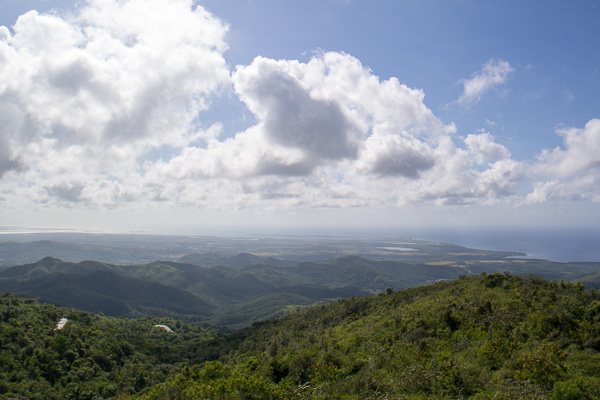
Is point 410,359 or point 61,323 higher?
point 410,359

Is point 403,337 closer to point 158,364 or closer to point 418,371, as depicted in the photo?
point 418,371

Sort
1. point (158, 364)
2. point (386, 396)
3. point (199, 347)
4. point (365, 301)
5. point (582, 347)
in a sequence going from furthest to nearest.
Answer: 1. point (199, 347)
2. point (158, 364)
3. point (365, 301)
4. point (582, 347)
5. point (386, 396)

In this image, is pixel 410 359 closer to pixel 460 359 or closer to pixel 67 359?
pixel 460 359

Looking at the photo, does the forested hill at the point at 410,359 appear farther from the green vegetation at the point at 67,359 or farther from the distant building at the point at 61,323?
the distant building at the point at 61,323

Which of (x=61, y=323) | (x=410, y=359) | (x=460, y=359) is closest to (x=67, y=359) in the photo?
(x=61, y=323)

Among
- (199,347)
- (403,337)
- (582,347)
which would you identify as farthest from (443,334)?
(199,347)

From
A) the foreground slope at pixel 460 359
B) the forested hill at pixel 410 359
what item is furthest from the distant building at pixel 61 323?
the foreground slope at pixel 460 359

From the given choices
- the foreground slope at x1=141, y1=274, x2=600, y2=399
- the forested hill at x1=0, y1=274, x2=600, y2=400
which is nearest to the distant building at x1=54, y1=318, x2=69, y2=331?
the forested hill at x1=0, y1=274, x2=600, y2=400
